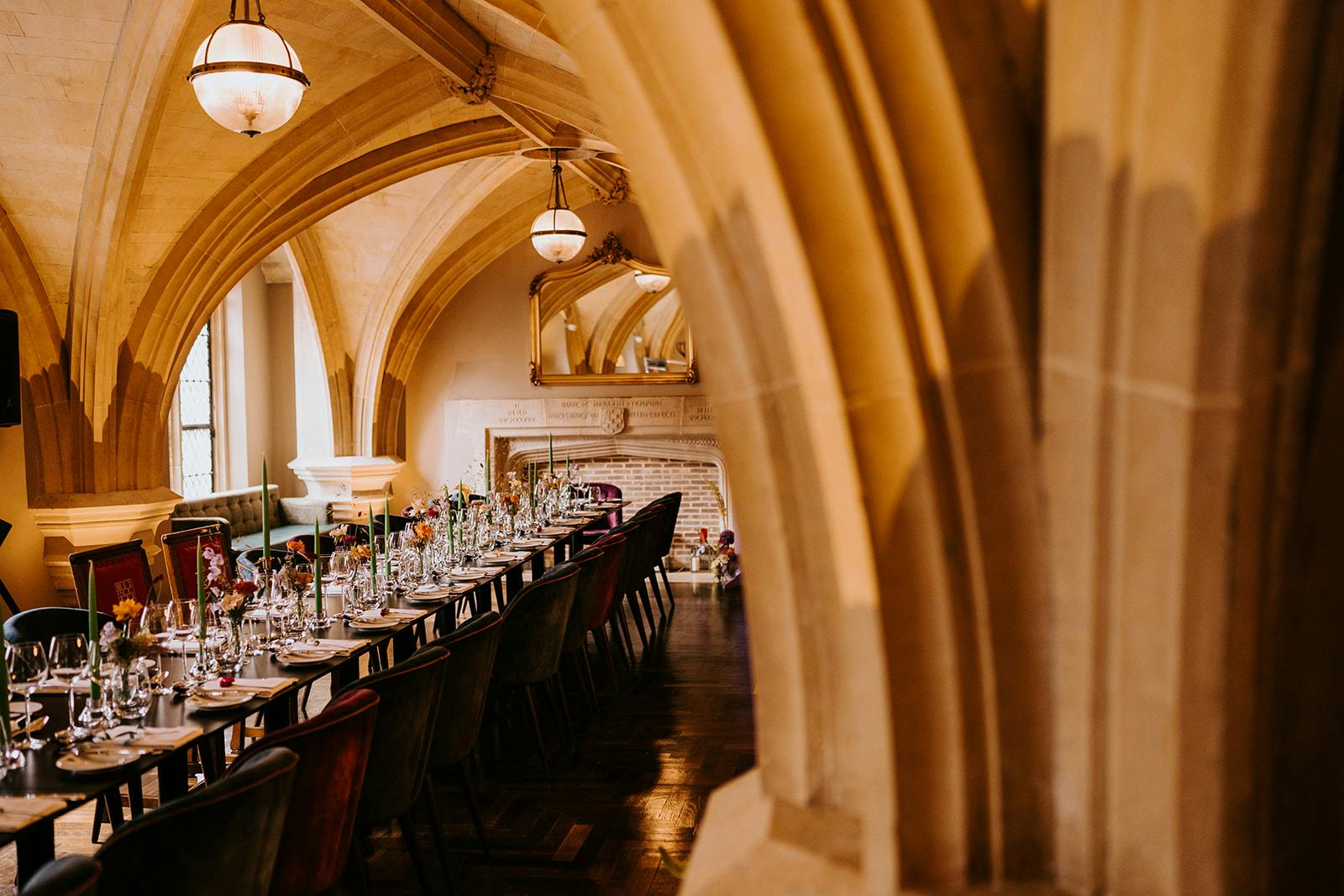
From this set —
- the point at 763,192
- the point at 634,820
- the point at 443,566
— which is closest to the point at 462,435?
the point at 443,566

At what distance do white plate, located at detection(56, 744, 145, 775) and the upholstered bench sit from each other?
689cm

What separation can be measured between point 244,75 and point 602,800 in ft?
11.3

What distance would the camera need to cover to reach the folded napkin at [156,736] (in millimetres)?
3035

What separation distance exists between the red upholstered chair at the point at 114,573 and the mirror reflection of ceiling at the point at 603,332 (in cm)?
643

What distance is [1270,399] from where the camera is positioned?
107cm

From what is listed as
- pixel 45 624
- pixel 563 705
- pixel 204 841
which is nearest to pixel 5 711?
pixel 204 841

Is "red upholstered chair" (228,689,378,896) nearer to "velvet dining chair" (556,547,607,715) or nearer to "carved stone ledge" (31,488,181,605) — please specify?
"velvet dining chair" (556,547,607,715)

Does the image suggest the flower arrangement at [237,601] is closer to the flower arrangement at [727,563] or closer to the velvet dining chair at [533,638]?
the velvet dining chair at [533,638]

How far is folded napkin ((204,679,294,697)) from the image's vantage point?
11.8 ft

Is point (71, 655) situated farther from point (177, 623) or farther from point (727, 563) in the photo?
point (727, 563)

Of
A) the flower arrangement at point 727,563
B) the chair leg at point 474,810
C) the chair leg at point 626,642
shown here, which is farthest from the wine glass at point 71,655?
the flower arrangement at point 727,563

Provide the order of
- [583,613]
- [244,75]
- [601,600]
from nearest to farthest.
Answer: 1. [244,75]
2. [583,613]
3. [601,600]

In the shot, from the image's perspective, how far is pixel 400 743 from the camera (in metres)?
3.41

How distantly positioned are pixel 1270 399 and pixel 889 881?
68 centimetres
